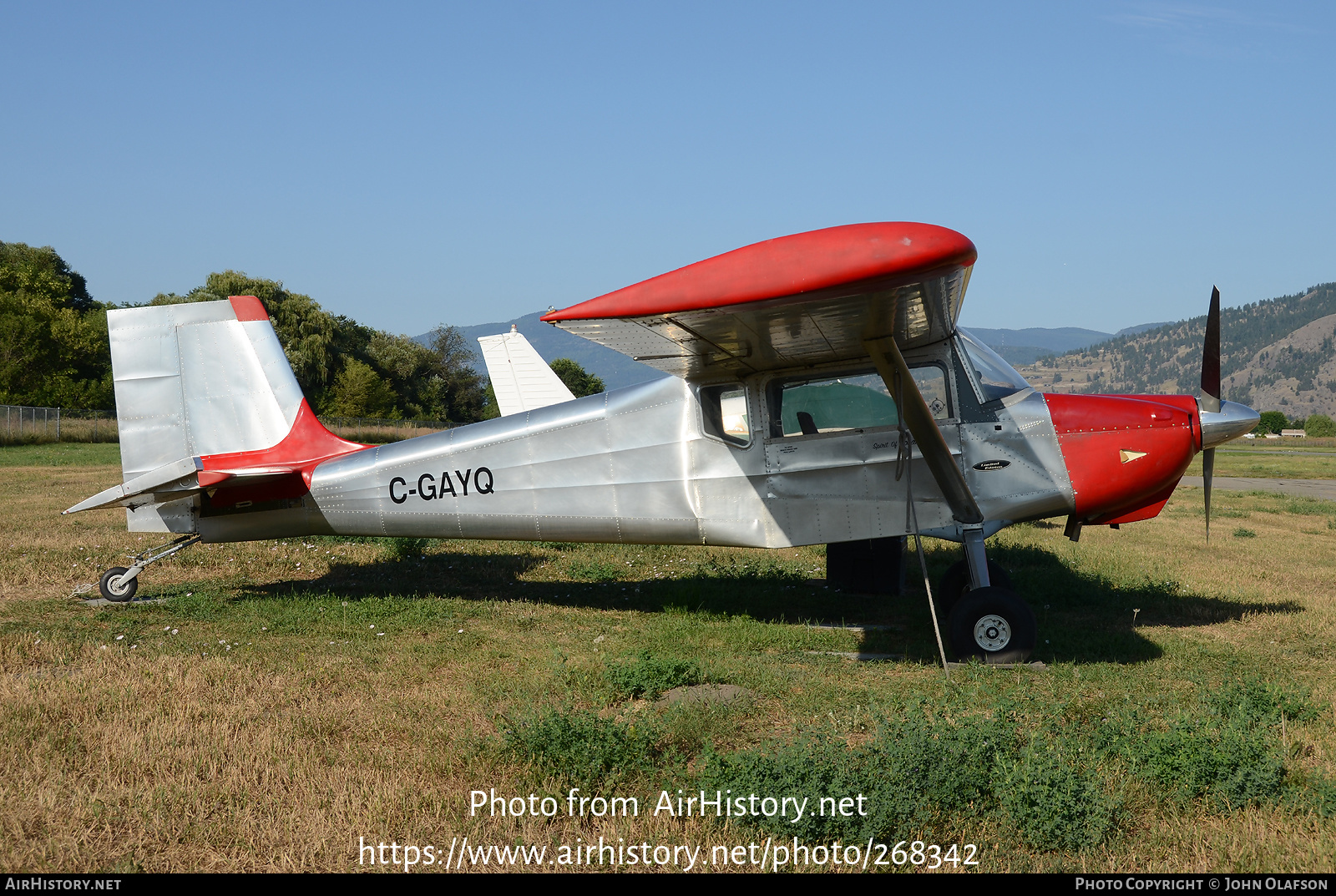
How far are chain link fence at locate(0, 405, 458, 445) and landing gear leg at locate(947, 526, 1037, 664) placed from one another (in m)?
30.7

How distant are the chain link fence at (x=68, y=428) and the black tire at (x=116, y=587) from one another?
1073 inches

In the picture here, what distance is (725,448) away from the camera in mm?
7512

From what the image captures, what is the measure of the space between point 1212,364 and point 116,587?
32.6 feet

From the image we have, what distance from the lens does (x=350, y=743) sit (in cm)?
465

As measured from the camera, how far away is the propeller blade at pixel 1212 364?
23.1ft

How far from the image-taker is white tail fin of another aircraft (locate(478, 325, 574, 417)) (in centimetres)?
1906

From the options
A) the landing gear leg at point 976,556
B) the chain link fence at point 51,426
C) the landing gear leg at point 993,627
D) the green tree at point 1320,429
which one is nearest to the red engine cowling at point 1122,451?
the landing gear leg at point 976,556

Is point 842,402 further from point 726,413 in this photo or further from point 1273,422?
point 1273,422

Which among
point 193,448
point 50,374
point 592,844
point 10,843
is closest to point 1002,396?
point 592,844

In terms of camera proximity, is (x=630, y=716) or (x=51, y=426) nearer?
(x=630, y=716)

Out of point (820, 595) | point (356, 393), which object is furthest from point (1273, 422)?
point (820, 595)

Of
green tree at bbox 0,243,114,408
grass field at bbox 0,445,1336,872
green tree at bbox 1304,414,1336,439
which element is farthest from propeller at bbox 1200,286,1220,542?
green tree at bbox 1304,414,1336,439

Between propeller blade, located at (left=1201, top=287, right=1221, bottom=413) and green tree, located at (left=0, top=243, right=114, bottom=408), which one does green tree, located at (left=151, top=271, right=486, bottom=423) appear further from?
propeller blade, located at (left=1201, top=287, right=1221, bottom=413)

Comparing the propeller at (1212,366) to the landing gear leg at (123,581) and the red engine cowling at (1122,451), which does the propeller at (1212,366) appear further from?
the landing gear leg at (123,581)
